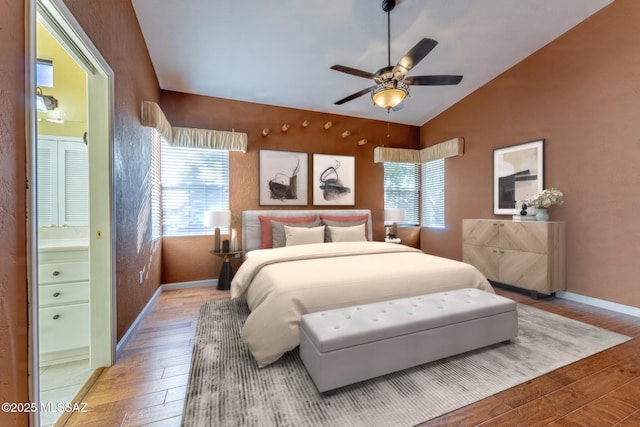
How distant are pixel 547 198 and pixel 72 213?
5201mm

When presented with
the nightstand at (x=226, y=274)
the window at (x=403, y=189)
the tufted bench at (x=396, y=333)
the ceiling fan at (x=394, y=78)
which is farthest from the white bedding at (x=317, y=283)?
the window at (x=403, y=189)

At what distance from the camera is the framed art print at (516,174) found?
3.45 metres

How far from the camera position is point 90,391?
161 centimetres

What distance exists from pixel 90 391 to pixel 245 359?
0.95 metres

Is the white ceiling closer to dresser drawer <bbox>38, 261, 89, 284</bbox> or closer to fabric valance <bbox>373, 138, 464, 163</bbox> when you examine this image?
fabric valance <bbox>373, 138, 464, 163</bbox>

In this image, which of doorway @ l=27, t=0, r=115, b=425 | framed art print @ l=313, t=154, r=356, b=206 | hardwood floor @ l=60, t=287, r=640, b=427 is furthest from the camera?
framed art print @ l=313, t=154, r=356, b=206

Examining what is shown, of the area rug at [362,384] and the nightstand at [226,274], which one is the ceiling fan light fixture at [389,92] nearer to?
the area rug at [362,384]

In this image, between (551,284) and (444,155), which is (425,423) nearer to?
(551,284)

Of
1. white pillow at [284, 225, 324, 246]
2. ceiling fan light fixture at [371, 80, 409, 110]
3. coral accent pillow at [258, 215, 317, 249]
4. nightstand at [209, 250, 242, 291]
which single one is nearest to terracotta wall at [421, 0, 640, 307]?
ceiling fan light fixture at [371, 80, 409, 110]

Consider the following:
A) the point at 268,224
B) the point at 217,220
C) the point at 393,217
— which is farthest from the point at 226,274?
the point at 393,217

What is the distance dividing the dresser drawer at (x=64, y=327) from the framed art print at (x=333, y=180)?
319 cm

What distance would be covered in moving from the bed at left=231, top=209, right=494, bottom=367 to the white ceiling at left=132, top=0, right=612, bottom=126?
2398 mm

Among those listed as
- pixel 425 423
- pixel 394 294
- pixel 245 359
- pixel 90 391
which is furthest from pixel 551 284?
pixel 90 391

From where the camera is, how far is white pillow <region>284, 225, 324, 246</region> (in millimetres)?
3484
